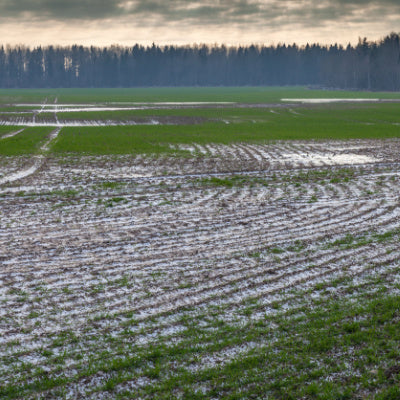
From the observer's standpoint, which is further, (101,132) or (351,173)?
(101,132)

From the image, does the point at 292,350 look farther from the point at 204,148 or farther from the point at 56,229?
the point at 204,148

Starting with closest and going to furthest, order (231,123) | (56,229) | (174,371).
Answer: (174,371) → (56,229) → (231,123)

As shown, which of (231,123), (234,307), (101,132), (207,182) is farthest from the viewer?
(231,123)

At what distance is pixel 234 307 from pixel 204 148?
21.7 metres

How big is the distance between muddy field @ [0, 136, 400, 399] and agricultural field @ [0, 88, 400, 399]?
36 millimetres

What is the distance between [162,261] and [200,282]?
1.49m

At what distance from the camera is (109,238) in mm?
13039

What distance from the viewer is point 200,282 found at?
1014cm

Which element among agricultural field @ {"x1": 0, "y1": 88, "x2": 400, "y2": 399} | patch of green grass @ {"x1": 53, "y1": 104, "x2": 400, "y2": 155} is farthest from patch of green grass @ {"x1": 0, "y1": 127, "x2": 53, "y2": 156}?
agricultural field @ {"x1": 0, "y1": 88, "x2": 400, "y2": 399}

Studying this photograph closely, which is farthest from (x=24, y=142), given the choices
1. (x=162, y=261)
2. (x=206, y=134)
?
(x=162, y=261)

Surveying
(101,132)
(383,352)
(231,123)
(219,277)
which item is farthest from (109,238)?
(231,123)

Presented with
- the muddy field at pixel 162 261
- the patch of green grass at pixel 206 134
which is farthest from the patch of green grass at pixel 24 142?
the muddy field at pixel 162 261

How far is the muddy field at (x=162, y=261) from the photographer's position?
7539 mm

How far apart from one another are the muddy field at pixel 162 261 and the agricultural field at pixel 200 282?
Result: 0.12 feet
